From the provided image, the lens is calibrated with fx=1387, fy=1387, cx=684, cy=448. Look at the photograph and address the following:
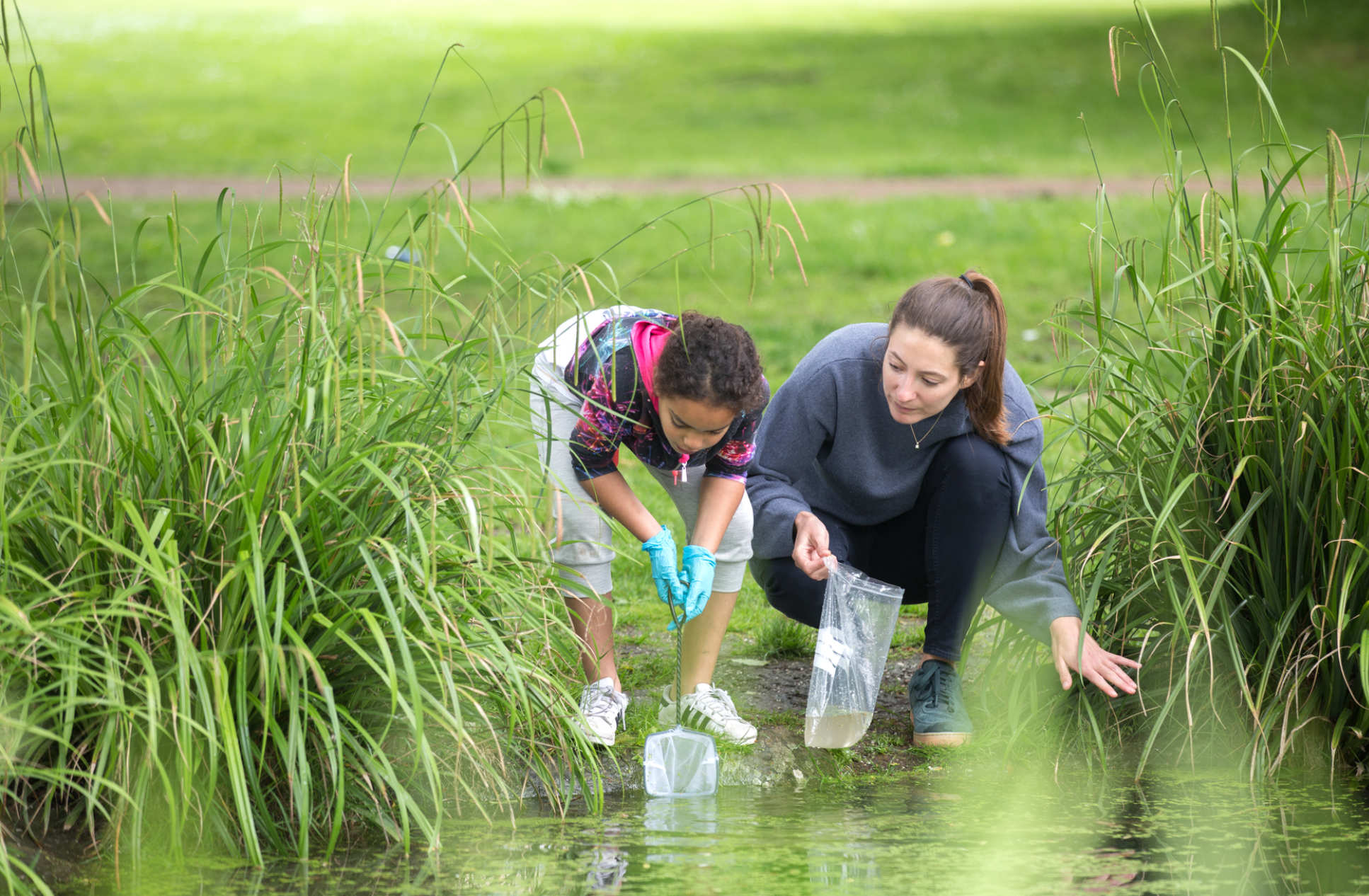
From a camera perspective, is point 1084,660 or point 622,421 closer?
point 1084,660

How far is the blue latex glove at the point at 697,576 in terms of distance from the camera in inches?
110

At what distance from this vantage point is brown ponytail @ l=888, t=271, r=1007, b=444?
2.83 meters

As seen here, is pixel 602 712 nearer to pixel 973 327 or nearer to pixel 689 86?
pixel 973 327

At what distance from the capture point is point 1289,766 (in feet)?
9.00

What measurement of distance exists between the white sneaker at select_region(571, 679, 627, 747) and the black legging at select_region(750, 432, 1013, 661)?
0.48m

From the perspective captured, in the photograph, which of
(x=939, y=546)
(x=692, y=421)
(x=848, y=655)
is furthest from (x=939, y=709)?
(x=692, y=421)

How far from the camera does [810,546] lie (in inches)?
114

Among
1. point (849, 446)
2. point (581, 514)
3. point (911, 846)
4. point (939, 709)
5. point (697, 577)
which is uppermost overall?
point (849, 446)

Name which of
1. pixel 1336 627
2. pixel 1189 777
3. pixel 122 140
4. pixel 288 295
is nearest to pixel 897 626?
pixel 1189 777

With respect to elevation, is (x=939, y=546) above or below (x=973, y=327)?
below

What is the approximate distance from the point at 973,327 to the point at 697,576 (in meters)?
0.76

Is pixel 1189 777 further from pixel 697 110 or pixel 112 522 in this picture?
pixel 697 110

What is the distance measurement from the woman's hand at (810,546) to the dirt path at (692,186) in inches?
310

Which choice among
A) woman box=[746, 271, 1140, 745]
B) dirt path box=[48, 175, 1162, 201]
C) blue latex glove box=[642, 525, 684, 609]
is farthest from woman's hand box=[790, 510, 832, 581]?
dirt path box=[48, 175, 1162, 201]
